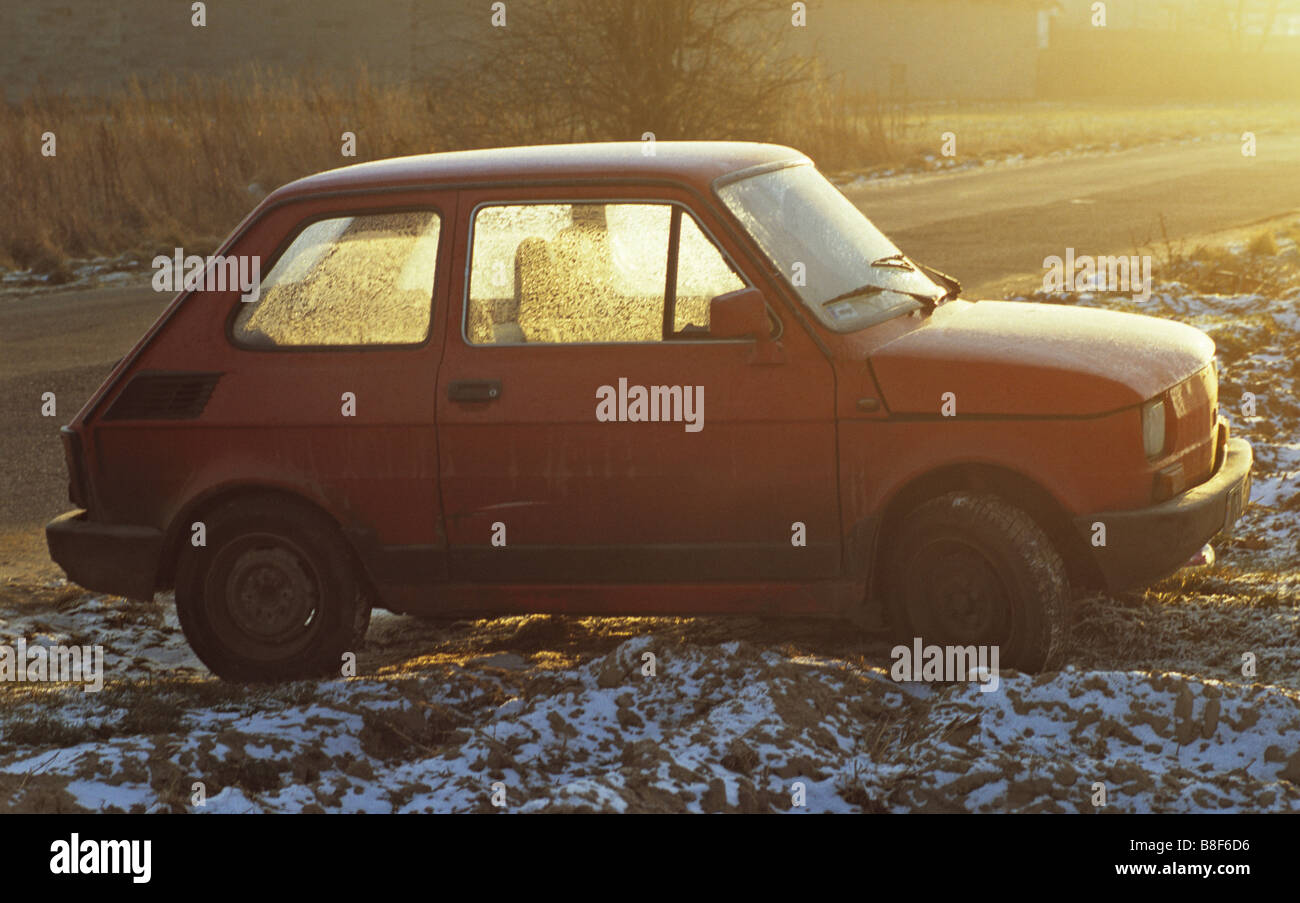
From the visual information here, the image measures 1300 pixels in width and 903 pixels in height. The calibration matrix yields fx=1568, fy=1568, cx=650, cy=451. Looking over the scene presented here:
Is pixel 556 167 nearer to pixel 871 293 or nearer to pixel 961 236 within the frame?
pixel 871 293

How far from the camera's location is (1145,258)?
47.9 feet

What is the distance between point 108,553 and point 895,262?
3078 mm

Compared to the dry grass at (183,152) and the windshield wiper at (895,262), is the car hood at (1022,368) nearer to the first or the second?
the windshield wiper at (895,262)

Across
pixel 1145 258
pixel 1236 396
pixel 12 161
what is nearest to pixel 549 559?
pixel 1236 396

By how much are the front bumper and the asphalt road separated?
495 cm

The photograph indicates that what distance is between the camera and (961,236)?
18266 mm

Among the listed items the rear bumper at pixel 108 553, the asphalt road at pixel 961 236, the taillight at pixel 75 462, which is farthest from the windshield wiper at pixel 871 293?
the asphalt road at pixel 961 236

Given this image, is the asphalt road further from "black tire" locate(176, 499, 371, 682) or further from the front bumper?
the front bumper

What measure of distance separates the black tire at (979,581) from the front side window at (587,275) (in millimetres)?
1020

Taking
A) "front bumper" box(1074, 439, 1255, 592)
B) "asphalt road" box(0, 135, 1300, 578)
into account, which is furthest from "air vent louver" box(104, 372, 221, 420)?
"front bumper" box(1074, 439, 1255, 592)

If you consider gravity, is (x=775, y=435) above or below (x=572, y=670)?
above

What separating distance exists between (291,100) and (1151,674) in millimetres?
21150

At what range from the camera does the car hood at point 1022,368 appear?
4.99 metres

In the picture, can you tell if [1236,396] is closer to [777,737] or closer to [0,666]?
[777,737]
